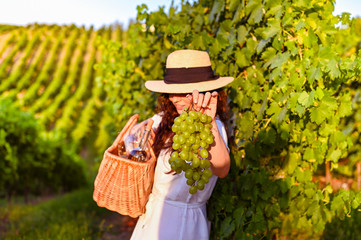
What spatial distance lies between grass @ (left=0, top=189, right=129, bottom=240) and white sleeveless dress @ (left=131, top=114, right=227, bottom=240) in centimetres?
258

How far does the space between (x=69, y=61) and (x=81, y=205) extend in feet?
115

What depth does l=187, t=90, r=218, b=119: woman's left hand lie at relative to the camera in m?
1.55

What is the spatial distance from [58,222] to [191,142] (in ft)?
15.0

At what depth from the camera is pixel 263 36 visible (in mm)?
2207

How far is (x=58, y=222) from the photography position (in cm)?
521

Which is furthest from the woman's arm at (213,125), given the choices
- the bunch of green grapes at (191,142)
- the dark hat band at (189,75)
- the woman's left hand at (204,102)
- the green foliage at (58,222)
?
the green foliage at (58,222)

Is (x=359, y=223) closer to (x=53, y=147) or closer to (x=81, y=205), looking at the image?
(x=81, y=205)

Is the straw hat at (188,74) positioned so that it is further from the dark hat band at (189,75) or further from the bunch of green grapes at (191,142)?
the bunch of green grapes at (191,142)

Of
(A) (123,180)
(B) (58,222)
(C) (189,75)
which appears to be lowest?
(B) (58,222)

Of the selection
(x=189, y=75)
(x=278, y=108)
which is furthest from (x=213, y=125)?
(x=278, y=108)

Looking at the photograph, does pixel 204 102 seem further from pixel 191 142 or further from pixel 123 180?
pixel 123 180

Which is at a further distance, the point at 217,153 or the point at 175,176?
the point at 175,176

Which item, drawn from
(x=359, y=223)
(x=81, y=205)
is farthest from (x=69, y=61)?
(x=359, y=223)

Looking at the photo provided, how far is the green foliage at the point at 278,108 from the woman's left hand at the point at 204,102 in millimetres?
746
